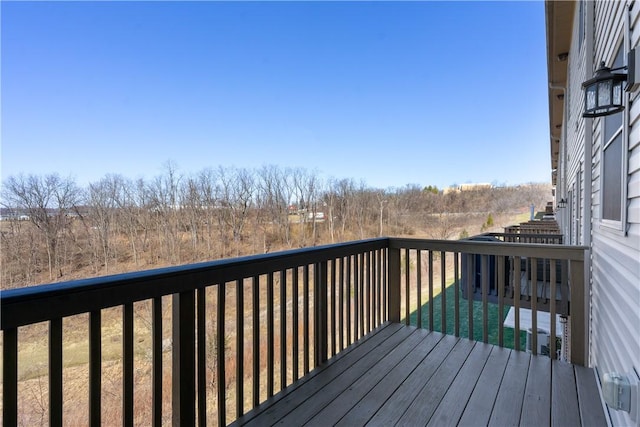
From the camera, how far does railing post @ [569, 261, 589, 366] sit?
2404 mm

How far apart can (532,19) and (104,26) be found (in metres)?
13.9

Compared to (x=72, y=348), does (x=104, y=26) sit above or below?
above

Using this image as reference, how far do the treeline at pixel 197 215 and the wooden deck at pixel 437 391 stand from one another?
11.4 meters

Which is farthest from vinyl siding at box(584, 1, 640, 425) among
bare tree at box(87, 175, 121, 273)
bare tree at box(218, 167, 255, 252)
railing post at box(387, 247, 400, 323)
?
bare tree at box(218, 167, 255, 252)

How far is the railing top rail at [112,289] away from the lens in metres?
1.00

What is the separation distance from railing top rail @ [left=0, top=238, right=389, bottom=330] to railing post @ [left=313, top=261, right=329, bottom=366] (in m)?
0.55

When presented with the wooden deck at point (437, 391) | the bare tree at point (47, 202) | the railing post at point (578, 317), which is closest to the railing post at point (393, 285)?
the wooden deck at point (437, 391)

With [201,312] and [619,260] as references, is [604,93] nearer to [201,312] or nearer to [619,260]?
[619,260]

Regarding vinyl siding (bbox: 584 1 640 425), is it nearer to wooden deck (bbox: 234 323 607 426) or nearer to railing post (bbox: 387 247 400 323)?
wooden deck (bbox: 234 323 607 426)

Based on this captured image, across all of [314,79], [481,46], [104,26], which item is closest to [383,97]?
[314,79]

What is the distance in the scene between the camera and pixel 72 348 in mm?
7742

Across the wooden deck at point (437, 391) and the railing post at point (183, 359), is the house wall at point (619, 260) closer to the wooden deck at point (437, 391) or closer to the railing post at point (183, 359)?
the wooden deck at point (437, 391)

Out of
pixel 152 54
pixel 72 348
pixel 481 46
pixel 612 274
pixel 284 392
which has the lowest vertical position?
pixel 72 348

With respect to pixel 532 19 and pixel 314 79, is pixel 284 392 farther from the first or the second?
pixel 314 79
